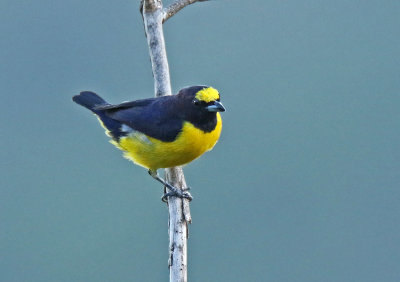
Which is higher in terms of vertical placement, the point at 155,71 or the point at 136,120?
the point at 155,71

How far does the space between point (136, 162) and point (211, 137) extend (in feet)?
2.79

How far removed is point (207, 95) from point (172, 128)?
1.47 ft

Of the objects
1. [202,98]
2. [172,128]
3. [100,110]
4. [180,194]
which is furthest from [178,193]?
[100,110]

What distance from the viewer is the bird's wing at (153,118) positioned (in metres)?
5.17

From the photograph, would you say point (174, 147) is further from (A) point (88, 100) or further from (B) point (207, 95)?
(A) point (88, 100)

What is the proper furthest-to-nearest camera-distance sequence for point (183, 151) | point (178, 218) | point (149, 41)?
point (149, 41) < point (183, 151) < point (178, 218)

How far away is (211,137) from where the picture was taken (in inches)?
207

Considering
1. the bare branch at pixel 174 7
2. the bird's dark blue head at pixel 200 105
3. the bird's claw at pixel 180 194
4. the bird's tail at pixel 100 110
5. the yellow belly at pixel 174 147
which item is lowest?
the bird's claw at pixel 180 194

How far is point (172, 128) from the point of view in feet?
16.9

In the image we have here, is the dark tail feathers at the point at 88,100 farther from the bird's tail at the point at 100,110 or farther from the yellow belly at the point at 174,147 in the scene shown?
the yellow belly at the point at 174,147

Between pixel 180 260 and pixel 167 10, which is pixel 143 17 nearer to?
pixel 167 10

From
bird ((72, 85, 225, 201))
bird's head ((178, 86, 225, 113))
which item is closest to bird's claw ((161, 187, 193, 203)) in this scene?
bird ((72, 85, 225, 201))

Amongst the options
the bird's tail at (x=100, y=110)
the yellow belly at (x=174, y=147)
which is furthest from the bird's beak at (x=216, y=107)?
the bird's tail at (x=100, y=110)

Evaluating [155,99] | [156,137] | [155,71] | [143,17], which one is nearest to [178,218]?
[156,137]
